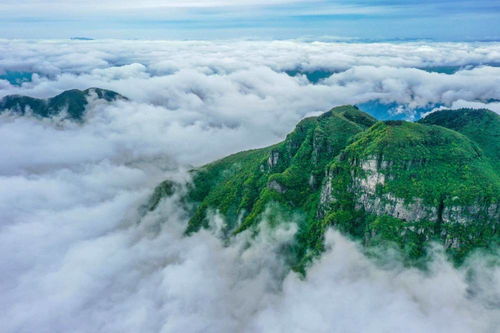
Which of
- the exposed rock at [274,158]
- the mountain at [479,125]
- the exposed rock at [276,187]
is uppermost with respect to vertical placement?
the mountain at [479,125]

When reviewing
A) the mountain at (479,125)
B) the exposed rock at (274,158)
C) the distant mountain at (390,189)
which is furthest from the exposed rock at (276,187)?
the mountain at (479,125)

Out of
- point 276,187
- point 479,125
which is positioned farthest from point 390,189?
point 479,125

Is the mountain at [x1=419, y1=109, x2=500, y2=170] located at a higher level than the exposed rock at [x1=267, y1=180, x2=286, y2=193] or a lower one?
higher

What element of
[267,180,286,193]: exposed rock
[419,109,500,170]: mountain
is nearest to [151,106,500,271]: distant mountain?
[267,180,286,193]: exposed rock

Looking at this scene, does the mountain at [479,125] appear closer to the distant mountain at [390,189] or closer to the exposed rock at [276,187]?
the distant mountain at [390,189]

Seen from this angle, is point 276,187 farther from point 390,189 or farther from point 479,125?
point 479,125

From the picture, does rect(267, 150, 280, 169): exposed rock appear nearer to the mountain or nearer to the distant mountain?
the distant mountain

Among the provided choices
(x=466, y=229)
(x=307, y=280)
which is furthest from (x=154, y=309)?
(x=466, y=229)

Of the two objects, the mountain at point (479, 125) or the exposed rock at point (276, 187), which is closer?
the mountain at point (479, 125)

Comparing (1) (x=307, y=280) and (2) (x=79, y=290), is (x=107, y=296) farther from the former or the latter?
(1) (x=307, y=280)
